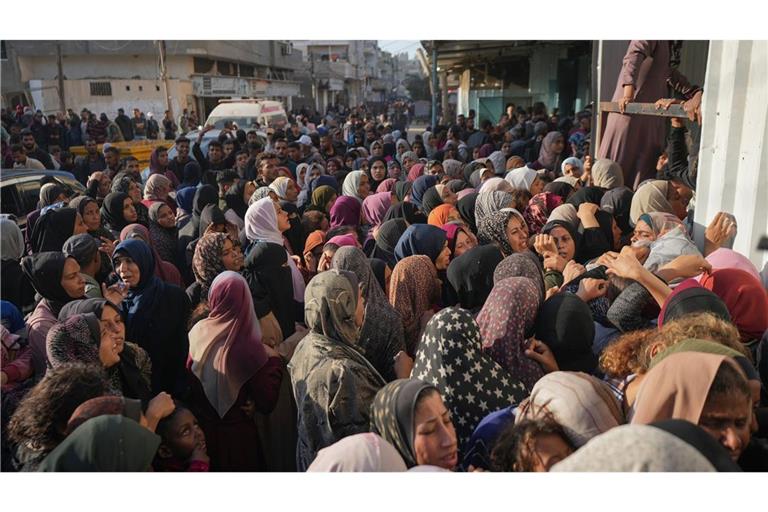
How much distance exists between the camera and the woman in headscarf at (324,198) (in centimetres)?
573

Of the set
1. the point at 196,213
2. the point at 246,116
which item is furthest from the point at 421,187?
the point at 246,116

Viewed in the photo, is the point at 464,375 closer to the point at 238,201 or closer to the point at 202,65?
the point at 238,201

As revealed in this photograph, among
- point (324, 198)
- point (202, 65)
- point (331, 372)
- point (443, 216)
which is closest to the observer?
point (331, 372)

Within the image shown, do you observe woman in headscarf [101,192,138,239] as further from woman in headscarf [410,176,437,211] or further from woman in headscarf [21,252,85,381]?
woman in headscarf [410,176,437,211]

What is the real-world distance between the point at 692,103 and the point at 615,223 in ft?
2.89

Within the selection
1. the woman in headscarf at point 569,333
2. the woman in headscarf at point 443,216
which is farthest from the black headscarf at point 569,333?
the woman in headscarf at point 443,216

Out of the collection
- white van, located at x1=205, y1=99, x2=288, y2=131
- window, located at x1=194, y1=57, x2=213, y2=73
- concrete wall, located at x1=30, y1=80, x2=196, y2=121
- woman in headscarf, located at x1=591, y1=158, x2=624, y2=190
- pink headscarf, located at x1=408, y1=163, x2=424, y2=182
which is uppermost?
window, located at x1=194, y1=57, x2=213, y2=73

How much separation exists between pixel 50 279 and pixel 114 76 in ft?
93.6

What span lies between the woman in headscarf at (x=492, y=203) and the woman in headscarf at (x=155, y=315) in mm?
2134

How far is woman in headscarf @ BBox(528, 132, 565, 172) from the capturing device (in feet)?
25.5

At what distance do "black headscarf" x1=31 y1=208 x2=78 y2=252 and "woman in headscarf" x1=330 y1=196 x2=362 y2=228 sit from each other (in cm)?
196

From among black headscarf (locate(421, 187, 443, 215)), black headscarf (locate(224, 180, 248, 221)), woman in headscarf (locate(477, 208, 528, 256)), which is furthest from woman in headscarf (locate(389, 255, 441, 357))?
black headscarf (locate(224, 180, 248, 221))

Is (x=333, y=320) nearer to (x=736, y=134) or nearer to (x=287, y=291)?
(x=287, y=291)

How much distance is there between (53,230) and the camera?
Answer: 4.29 m
